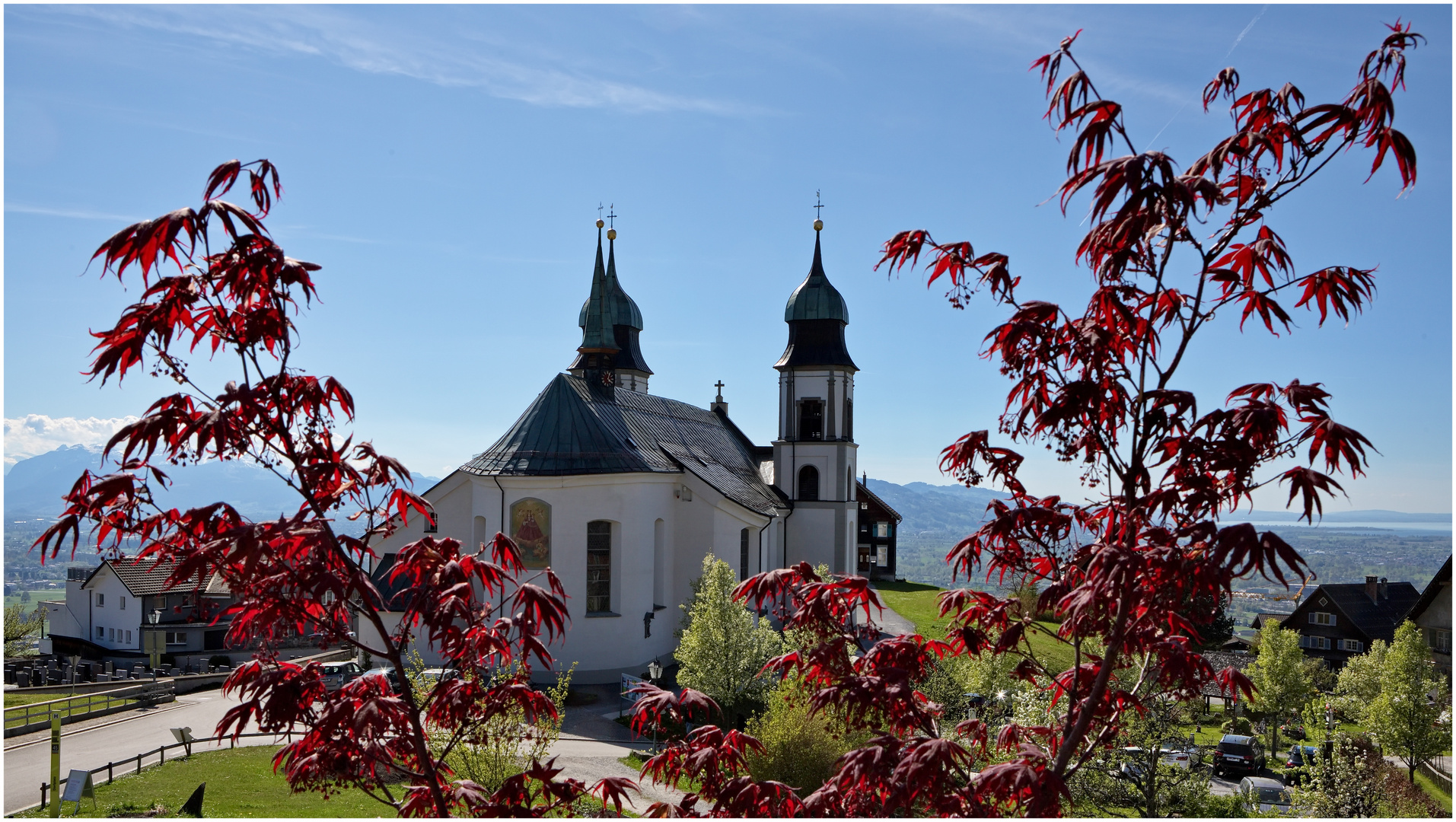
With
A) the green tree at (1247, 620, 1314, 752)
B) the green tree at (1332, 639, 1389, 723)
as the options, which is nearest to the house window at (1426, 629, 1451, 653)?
the green tree at (1332, 639, 1389, 723)

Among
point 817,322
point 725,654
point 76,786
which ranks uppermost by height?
point 817,322

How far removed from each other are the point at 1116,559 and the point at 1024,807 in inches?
67.1

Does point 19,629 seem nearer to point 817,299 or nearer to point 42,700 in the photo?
point 42,700

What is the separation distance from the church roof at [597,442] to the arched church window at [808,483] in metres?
3.74

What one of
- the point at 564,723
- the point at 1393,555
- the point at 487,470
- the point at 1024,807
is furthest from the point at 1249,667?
the point at 1393,555

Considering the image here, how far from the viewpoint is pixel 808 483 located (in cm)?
4778

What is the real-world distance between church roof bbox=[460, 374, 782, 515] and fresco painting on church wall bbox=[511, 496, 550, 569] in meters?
1.17

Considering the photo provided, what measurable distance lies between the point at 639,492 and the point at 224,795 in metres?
17.3

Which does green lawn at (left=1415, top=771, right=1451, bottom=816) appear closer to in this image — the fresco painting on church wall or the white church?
the white church

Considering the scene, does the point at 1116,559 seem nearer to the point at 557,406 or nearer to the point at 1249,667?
the point at 557,406

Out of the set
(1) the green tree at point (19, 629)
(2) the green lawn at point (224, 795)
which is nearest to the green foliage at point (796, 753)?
(2) the green lawn at point (224, 795)

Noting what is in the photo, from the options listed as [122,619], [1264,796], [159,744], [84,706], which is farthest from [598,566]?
[122,619]

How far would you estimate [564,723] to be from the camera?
26.6 metres

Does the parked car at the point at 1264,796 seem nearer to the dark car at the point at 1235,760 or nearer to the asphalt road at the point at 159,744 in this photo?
the dark car at the point at 1235,760
